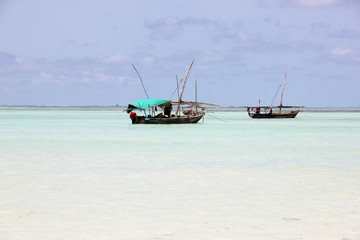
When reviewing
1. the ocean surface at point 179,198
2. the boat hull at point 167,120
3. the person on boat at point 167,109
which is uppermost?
the person on boat at point 167,109

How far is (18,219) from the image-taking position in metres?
8.38

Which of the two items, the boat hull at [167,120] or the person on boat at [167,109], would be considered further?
the person on boat at [167,109]

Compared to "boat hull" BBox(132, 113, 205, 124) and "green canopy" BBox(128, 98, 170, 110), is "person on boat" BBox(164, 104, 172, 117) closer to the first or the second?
"green canopy" BBox(128, 98, 170, 110)

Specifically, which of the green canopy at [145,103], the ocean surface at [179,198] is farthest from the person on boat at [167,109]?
the ocean surface at [179,198]

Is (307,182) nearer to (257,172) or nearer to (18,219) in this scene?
(257,172)

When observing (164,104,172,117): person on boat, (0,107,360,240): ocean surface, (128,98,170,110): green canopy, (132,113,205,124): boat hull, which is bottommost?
(132,113,205,124): boat hull

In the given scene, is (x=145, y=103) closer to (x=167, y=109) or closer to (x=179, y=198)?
(x=167, y=109)

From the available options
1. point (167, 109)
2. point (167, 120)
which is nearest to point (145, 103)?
point (167, 120)

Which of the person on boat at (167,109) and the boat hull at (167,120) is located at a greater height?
the person on boat at (167,109)

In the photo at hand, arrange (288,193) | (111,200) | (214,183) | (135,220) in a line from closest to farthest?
1. (135,220)
2. (111,200)
3. (288,193)
4. (214,183)

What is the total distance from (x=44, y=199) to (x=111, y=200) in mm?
1249

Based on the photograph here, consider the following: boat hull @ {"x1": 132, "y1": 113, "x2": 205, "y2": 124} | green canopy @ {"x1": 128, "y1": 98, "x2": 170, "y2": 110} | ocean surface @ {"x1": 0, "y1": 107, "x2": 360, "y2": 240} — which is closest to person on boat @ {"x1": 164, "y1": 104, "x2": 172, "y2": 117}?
green canopy @ {"x1": 128, "y1": 98, "x2": 170, "y2": 110}

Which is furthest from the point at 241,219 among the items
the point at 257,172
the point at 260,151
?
the point at 260,151

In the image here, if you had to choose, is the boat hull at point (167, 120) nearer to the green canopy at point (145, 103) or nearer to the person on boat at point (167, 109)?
the green canopy at point (145, 103)
